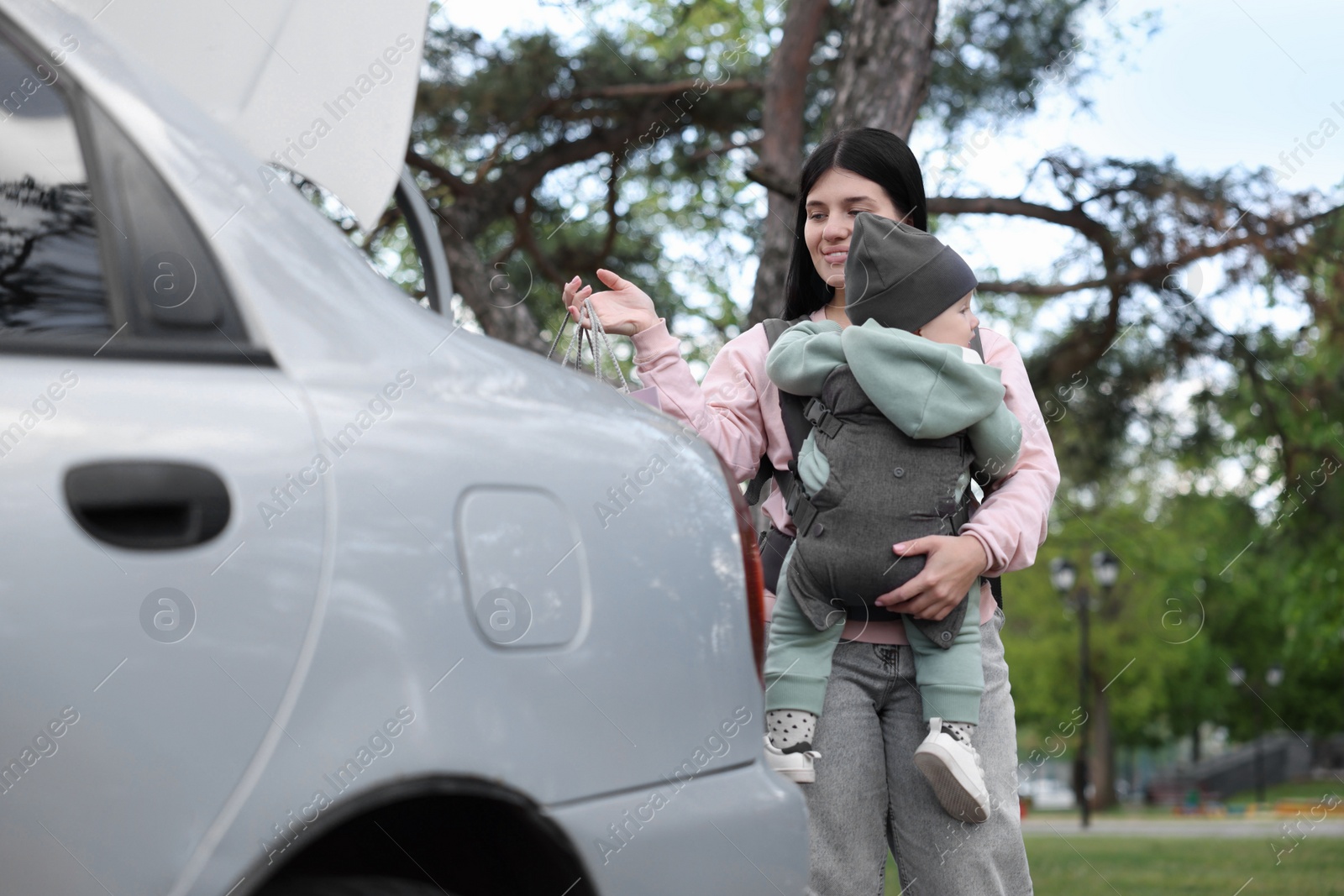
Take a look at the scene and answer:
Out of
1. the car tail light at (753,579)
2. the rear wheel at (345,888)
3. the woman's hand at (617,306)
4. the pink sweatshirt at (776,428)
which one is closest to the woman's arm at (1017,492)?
the pink sweatshirt at (776,428)

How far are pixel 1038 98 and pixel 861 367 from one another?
21.5 ft

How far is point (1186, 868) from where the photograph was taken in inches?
360

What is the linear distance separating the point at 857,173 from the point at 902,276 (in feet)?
1.31

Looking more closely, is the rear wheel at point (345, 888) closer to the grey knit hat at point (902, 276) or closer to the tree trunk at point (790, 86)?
the grey knit hat at point (902, 276)

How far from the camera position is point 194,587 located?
128 cm

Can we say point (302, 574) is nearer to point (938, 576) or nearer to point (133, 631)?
point (133, 631)

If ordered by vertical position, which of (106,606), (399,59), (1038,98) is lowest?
(106,606)

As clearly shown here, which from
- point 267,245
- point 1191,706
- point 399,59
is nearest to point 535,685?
point 267,245

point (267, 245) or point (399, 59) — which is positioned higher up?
point (399, 59)

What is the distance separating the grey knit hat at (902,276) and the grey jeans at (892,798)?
0.62 metres

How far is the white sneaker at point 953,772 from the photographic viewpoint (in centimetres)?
205

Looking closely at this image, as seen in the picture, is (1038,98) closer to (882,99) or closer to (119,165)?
(882,99)

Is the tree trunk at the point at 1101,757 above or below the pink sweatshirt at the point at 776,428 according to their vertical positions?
below

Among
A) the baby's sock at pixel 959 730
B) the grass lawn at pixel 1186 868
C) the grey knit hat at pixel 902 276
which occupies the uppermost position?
the grey knit hat at pixel 902 276
